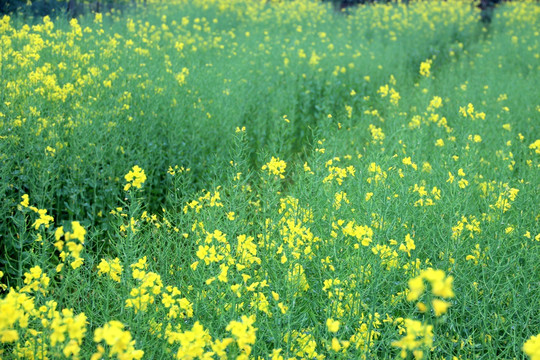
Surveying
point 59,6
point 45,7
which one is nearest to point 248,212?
point 45,7

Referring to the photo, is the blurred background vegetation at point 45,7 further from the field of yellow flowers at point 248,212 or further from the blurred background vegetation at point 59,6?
the field of yellow flowers at point 248,212

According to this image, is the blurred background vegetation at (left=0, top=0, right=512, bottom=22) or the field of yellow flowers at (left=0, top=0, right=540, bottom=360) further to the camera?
the blurred background vegetation at (left=0, top=0, right=512, bottom=22)

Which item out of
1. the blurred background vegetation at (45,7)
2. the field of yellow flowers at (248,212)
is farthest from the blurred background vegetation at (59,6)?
the field of yellow flowers at (248,212)

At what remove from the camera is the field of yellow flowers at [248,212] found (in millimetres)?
2246

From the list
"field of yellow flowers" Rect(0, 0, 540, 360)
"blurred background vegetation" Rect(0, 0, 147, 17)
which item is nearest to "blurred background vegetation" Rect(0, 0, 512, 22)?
"blurred background vegetation" Rect(0, 0, 147, 17)

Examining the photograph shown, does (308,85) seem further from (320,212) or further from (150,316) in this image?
(150,316)

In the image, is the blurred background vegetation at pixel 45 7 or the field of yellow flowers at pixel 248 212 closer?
the field of yellow flowers at pixel 248 212

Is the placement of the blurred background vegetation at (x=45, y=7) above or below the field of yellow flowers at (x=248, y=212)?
above

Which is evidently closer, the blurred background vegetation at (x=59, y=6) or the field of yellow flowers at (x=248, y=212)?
the field of yellow flowers at (x=248, y=212)

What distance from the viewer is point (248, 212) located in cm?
354

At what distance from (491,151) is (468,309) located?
8.65ft

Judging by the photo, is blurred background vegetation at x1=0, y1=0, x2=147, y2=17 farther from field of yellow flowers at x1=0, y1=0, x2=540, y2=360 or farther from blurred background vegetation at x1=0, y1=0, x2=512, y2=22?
field of yellow flowers at x1=0, y1=0, x2=540, y2=360

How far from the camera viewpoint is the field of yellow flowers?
7.37 feet

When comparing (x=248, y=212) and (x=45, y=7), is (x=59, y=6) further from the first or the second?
(x=248, y=212)
